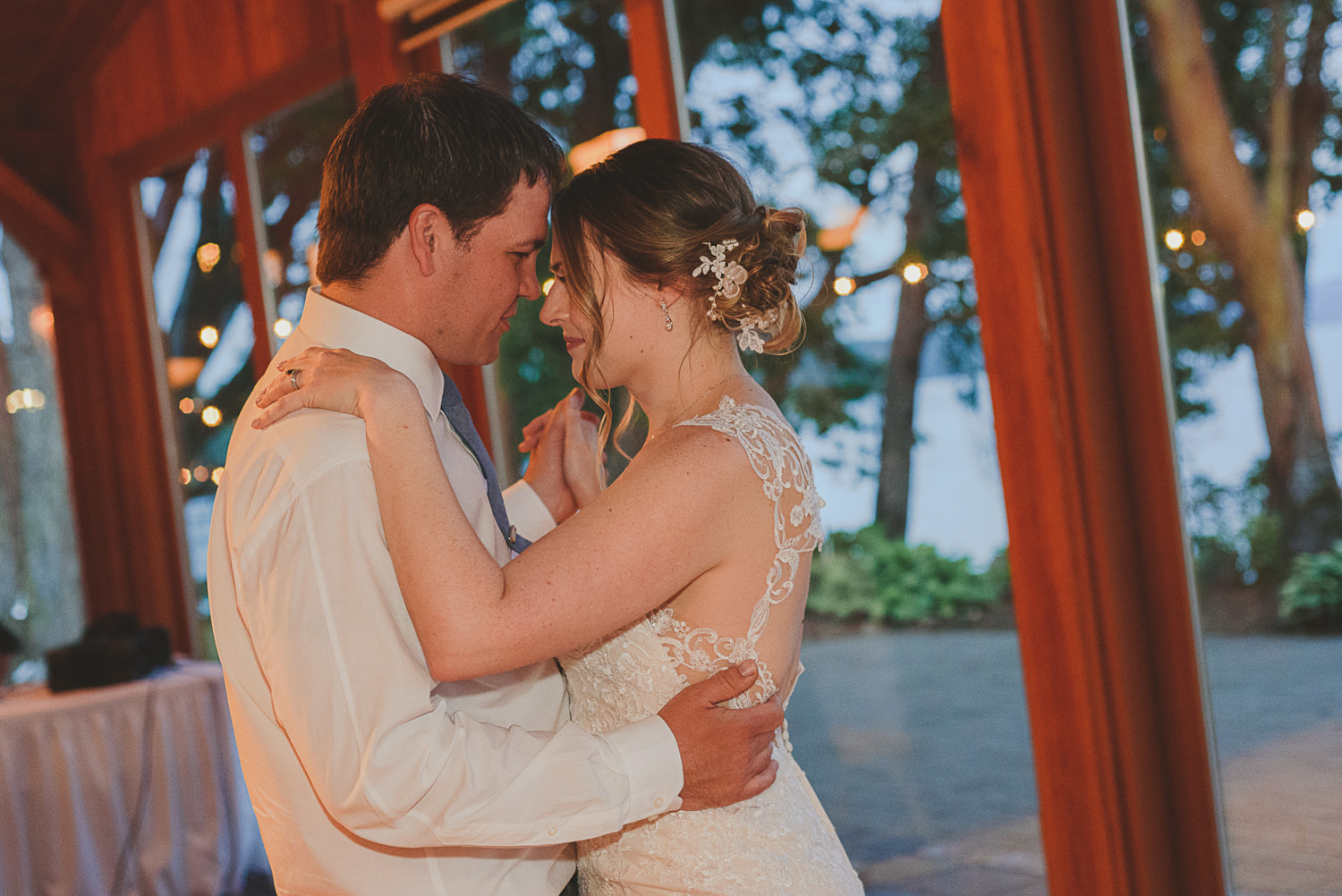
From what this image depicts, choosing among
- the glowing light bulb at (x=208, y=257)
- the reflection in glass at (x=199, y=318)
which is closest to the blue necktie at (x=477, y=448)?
the reflection in glass at (x=199, y=318)

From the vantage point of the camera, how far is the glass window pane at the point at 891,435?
2873 mm

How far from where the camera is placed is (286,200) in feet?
17.4

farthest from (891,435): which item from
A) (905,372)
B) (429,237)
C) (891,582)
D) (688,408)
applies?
(429,237)

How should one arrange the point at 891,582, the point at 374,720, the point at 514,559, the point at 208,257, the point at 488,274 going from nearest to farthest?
the point at 374,720 → the point at 514,559 → the point at 488,274 → the point at 891,582 → the point at 208,257

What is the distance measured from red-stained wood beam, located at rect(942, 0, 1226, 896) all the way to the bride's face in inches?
43.7

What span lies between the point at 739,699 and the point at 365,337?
69cm

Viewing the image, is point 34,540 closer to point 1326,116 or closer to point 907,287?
point 907,287

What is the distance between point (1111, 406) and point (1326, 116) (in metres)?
0.69

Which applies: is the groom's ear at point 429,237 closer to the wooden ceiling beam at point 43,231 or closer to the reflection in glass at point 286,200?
the reflection in glass at point 286,200

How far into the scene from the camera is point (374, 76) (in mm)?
4254

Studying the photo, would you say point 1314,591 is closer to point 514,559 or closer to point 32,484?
point 514,559

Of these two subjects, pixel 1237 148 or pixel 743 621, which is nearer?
pixel 743 621

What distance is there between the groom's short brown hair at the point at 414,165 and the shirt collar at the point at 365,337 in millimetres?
57

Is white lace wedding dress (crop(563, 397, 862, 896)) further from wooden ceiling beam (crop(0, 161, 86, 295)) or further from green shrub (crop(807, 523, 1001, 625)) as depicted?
wooden ceiling beam (crop(0, 161, 86, 295))
